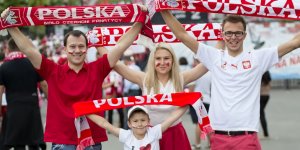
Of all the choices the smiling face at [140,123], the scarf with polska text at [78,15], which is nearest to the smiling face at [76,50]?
the scarf with polska text at [78,15]

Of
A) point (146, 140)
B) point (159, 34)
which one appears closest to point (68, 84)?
point (146, 140)

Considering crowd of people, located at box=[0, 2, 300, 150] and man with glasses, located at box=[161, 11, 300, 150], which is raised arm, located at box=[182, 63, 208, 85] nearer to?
crowd of people, located at box=[0, 2, 300, 150]

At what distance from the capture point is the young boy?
7.43 meters

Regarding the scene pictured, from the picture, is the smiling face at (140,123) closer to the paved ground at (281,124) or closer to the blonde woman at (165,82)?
the blonde woman at (165,82)

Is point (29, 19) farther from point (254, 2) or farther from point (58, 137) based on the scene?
point (254, 2)

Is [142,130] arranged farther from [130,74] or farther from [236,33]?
[236,33]

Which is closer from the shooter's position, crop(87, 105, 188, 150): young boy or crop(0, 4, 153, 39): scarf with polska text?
crop(87, 105, 188, 150): young boy

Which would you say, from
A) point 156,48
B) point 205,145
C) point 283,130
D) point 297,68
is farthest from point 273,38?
point 156,48

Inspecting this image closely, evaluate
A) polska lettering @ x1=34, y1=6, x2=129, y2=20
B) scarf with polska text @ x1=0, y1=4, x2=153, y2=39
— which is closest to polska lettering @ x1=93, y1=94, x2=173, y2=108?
scarf with polska text @ x1=0, y1=4, x2=153, y2=39

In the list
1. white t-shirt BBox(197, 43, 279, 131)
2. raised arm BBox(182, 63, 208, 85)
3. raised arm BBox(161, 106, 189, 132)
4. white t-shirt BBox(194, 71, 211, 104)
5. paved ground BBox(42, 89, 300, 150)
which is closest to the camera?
white t-shirt BBox(197, 43, 279, 131)

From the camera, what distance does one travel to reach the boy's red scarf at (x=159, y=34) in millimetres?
8531

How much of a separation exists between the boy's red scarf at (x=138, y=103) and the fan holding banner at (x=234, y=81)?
213 millimetres

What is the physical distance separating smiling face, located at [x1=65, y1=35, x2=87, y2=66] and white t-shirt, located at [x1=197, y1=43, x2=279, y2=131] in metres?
1.13

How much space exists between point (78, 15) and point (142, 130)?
1233 mm
